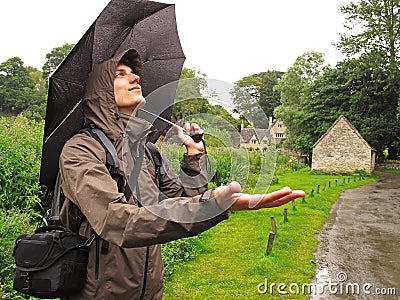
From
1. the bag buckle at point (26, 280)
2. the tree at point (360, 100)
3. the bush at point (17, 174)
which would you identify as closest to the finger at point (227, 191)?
the bag buckle at point (26, 280)

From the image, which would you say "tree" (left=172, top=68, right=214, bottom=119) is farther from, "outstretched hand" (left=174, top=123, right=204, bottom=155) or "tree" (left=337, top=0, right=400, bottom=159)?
"tree" (left=337, top=0, right=400, bottom=159)

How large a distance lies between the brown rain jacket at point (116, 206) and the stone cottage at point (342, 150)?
3590cm

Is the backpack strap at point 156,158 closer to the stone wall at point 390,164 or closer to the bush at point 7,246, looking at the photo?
the bush at point 7,246

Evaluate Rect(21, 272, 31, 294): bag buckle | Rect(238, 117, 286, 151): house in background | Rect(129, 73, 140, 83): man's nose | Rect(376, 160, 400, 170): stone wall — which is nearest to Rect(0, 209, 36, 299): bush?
Rect(21, 272, 31, 294): bag buckle

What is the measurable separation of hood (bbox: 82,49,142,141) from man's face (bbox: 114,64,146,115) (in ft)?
0.29

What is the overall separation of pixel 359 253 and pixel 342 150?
93.2 feet

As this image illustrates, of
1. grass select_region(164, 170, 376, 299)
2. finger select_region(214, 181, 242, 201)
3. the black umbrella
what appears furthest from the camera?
grass select_region(164, 170, 376, 299)

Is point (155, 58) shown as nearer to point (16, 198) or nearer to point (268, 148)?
point (268, 148)

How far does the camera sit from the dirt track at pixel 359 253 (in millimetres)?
7207

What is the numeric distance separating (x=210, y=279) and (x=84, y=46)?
5.84m

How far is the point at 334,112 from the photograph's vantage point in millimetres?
40312

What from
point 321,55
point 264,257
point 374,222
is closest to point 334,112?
point 321,55

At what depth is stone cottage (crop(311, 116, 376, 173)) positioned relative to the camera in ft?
117

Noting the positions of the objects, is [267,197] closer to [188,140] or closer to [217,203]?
[217,203]
